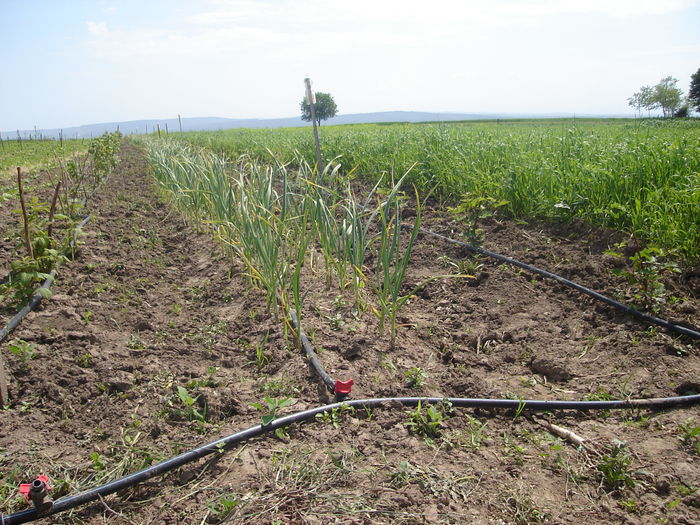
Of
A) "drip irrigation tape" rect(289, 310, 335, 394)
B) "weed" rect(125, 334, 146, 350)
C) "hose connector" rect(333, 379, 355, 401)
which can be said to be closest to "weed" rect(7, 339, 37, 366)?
"weed" rect(125, 334, 146, 350)

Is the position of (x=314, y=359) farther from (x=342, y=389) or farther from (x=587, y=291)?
(x=587, y=291)

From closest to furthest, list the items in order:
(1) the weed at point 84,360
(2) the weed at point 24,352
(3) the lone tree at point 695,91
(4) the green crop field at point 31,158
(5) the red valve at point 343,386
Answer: (5) the red valve at point 343,386
(2) the weed at point 24,352
(1) the weed at point 84,360
(4) the green crop field at point 31,158
(3) the lone tree at point 695,91

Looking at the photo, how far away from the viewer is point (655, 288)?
2459mm

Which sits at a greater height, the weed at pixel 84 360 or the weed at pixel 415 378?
the weed at pixel 84 360

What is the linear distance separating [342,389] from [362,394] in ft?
0.42

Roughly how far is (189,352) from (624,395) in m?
2.03

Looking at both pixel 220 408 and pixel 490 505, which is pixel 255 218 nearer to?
pixel 220 408

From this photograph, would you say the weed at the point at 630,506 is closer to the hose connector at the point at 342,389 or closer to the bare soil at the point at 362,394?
the bare soil at the point at 362,394

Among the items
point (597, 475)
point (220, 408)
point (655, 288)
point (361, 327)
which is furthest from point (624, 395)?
point (220, 408)

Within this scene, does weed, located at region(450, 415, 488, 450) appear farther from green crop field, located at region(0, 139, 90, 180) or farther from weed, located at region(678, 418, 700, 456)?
green crop field, located at region(0, 139, 90, 180)

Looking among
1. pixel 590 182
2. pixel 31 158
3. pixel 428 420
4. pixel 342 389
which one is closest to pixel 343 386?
pixel 342 389

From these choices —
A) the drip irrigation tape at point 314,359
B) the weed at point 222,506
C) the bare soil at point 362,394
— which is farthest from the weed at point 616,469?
the weed at point 222,506

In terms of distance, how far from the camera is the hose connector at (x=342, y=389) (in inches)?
73.0

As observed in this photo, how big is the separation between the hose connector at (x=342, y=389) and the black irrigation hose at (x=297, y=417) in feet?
0.20
